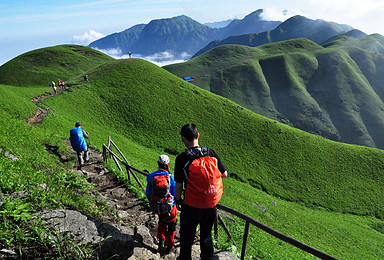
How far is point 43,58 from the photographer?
10569 cm

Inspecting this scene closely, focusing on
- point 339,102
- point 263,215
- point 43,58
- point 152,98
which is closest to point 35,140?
point 263,215

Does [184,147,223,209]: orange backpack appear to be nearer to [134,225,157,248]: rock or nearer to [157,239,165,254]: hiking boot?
[157,239,165,254]: hiking boot

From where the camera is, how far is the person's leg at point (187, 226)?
17.1 feet

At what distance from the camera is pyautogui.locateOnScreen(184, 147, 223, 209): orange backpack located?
484 centimetres

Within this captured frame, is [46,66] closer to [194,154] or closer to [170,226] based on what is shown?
[170,226]

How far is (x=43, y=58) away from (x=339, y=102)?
213865 mm

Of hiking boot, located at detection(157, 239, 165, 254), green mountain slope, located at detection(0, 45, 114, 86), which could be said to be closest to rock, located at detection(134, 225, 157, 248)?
hiking boot, located at detection(157, 239, 165, 254)

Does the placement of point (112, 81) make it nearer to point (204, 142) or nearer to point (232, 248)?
point (204, 142)

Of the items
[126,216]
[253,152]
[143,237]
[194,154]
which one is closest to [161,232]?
[143,237]

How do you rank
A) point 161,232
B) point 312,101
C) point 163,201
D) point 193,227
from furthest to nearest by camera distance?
1. point 312,101
2. point 161,232
3. point 163,201
4. point 193,227

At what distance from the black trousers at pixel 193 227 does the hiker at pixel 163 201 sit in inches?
40.5

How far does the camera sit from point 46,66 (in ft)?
326

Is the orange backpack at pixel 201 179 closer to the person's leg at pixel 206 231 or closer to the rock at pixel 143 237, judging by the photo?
the person's leg at pixel 206 231

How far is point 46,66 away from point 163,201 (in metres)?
118
